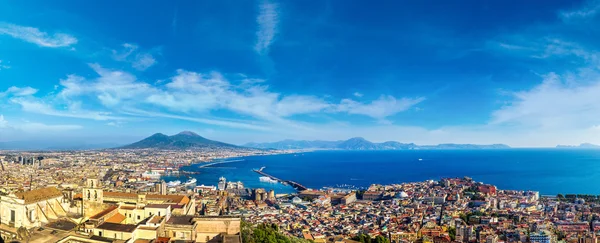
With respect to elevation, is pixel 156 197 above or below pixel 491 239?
above

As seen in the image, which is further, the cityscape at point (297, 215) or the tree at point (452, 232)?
the tree at point (452, 232)

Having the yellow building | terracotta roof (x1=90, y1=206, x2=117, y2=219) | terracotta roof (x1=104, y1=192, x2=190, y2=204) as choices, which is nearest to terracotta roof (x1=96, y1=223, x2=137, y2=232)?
terracotta roof (x1=90, y1=206, x2=117, y2=219)

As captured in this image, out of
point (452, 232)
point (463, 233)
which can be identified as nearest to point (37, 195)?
point (463, 233)

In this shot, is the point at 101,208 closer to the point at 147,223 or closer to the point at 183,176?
the point at 147,223

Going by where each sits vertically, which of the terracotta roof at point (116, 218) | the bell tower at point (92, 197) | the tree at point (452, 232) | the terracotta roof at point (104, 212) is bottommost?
the tree at point (452, 232)

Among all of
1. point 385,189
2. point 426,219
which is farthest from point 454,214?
point 385,189

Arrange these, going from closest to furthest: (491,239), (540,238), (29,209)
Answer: (29,209) < (491,239) < (540,238)

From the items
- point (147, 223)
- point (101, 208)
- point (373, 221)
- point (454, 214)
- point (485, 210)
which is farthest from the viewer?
point (485, 210)

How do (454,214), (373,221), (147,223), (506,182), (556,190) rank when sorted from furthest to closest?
(506,182), (556,190), (454,214), (373,221), (147,223)

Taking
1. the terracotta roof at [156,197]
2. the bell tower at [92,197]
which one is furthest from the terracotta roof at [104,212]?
the terracotta roof at [156,197]

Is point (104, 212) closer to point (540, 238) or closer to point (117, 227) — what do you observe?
point (117, 227)

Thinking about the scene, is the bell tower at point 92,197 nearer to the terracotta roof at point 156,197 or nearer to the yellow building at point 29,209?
the yellow building at point 29,209
